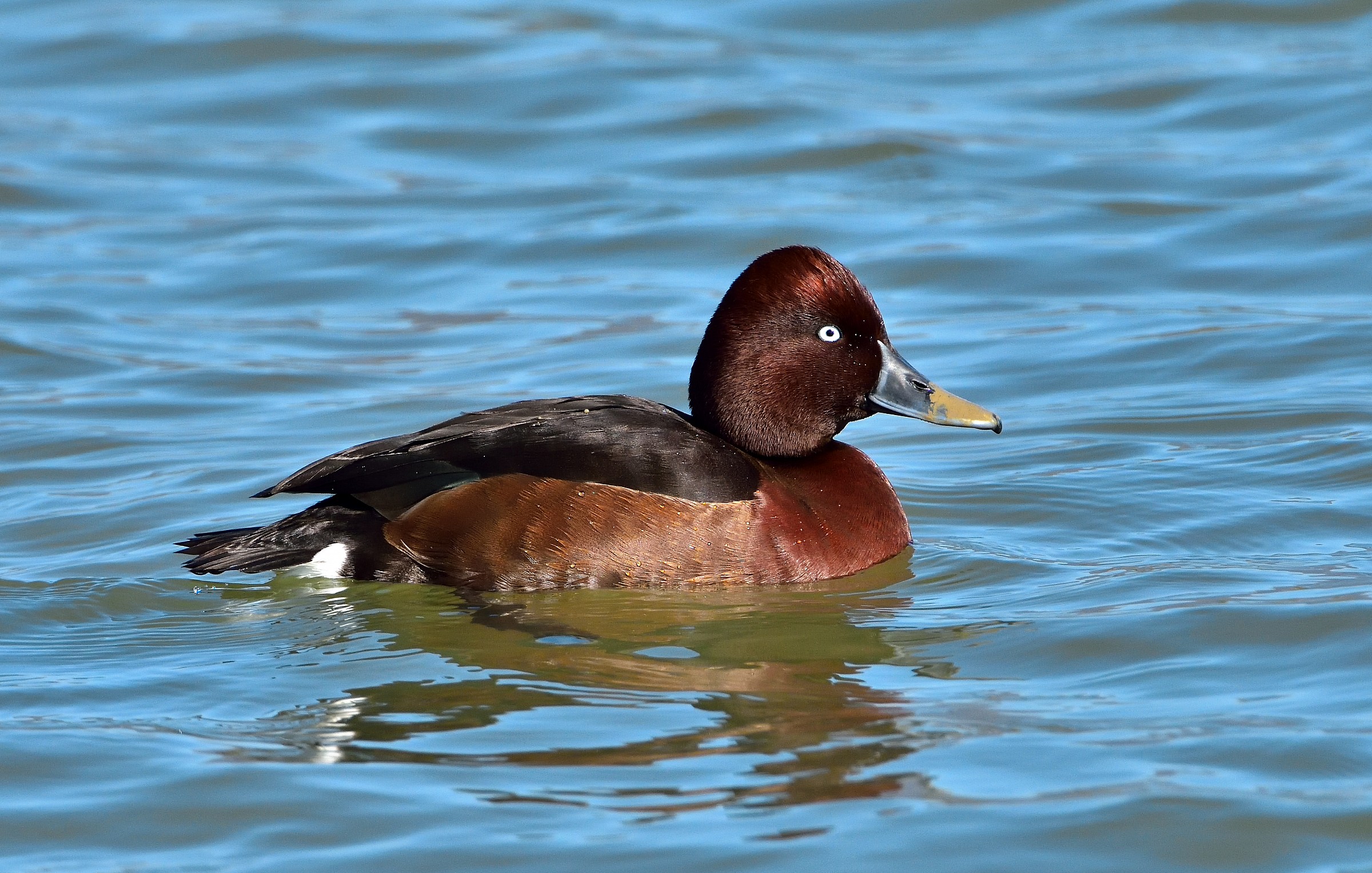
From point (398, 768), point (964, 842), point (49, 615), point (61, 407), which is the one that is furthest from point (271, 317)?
point (964, 842)

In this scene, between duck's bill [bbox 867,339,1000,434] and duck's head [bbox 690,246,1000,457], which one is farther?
duck's bill [bbox 867,339,1000,434]

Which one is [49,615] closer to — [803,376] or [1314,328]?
[803,376]

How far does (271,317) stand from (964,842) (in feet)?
24.7

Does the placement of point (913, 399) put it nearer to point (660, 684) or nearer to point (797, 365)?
point (797, 365)

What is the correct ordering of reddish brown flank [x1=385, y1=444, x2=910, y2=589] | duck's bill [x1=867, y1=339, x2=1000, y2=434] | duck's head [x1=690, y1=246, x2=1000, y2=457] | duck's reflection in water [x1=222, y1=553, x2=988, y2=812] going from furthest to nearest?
duck's bill [x1=867, y1=339, x2=1000, y2=434] → duck's head [x1=690, y1=246, x2=1000, y2=457] → reddish brown flank [x1=385, y1=444, x2=910, y2=589] → duck's reflection in water [x1=222, y1=553, x2=988, y2=812]

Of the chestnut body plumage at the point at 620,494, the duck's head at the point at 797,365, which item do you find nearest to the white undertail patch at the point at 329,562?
the chestnut body plumage at the point at 620,494

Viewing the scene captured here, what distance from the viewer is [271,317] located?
11.2 metres

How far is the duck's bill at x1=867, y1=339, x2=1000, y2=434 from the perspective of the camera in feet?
23.5

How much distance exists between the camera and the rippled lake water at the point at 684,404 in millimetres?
4891

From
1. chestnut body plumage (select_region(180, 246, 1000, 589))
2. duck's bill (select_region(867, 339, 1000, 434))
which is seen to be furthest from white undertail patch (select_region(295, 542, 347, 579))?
duck's bill (select_region(867, 339, 1000, 434))

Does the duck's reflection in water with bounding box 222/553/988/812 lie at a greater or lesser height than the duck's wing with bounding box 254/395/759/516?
lesser

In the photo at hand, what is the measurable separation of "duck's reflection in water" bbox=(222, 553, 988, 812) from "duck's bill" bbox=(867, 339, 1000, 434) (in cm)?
58

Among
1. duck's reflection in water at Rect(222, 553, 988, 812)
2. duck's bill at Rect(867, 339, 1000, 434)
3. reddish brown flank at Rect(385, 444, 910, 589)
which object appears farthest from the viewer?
duck's bill at Rect(867, 339, 1000, 434)

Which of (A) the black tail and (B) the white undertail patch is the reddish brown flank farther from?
(B) the white undertail patch
